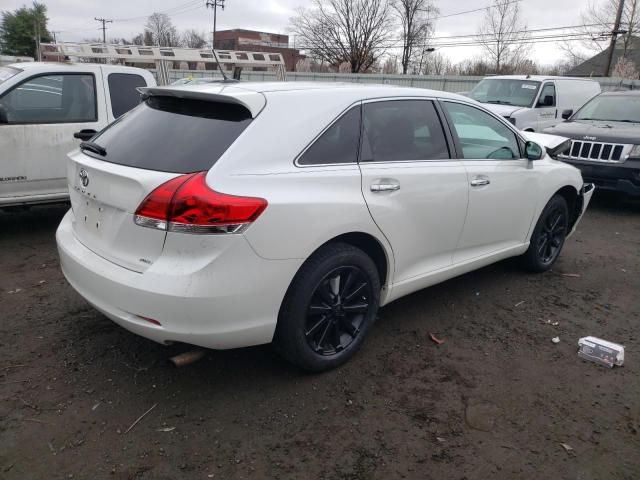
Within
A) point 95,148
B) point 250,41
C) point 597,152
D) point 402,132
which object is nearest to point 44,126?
point 95,148

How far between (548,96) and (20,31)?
59.8m

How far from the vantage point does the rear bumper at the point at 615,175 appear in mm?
7516

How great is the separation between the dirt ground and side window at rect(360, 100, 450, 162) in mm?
1299

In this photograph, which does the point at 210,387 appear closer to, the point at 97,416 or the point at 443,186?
the point at 97,416

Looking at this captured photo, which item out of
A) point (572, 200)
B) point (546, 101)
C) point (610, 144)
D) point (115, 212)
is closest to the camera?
point (115, 212)

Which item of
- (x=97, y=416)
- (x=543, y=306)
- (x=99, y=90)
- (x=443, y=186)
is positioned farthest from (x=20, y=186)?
(x=543, y=306)

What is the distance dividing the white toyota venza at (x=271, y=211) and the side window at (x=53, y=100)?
2686 millimetres

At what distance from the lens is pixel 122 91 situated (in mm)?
6062

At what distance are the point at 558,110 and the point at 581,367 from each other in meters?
9.78

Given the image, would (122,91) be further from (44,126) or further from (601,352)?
(601,352)

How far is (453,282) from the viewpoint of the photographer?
484 centimetres

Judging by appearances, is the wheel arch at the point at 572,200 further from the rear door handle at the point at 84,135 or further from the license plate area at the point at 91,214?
the rear door handle at the point at 84,135

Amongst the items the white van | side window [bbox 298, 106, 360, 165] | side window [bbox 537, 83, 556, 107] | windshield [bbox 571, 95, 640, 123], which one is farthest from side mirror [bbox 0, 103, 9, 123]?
side window [bbox 537, 83, 556, 107]

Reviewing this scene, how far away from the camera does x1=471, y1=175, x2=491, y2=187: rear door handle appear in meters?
3.88
